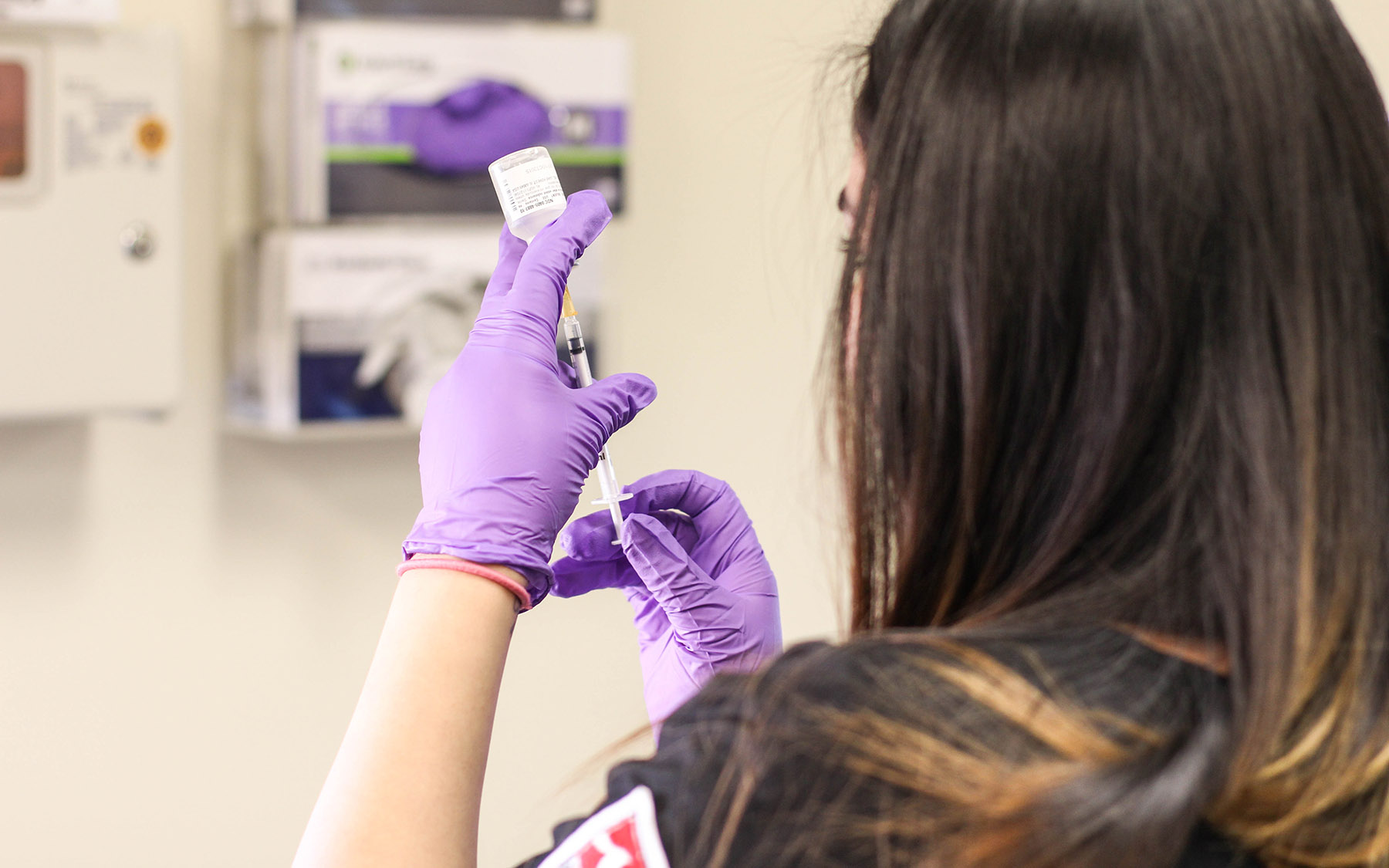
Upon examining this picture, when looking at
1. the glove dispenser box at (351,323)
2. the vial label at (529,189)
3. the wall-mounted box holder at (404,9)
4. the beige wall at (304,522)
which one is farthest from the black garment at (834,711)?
the wall-mounted box holder at (404,9)

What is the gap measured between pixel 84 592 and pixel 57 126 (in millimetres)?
495

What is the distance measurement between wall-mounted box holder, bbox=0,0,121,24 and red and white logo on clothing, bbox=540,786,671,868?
1058mm

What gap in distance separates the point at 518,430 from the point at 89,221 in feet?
2.32

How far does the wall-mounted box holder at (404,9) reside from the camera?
4.55 feet

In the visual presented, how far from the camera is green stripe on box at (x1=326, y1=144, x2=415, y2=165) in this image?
1.41 metres

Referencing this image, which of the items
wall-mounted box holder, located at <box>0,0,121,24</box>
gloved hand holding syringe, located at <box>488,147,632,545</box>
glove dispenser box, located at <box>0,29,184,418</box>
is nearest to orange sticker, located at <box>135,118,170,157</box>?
glove dispenser box, located at <box>0,29,184,418</box>

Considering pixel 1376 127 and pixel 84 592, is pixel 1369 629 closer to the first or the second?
pixel 1376 127

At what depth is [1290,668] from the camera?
517 millimetres

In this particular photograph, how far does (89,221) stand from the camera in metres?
1.33

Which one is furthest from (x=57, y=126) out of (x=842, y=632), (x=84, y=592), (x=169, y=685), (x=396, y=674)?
(x=842, y=632)

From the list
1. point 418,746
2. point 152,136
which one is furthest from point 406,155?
point 418,746

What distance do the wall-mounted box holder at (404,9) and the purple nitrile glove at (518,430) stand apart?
604 mm

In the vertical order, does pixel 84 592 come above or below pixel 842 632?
below

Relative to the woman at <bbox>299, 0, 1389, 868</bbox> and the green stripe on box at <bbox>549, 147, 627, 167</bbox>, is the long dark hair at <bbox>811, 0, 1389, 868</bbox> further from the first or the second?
the green stripe on box at <bbox>549, 147, 627, 167</bbox>
